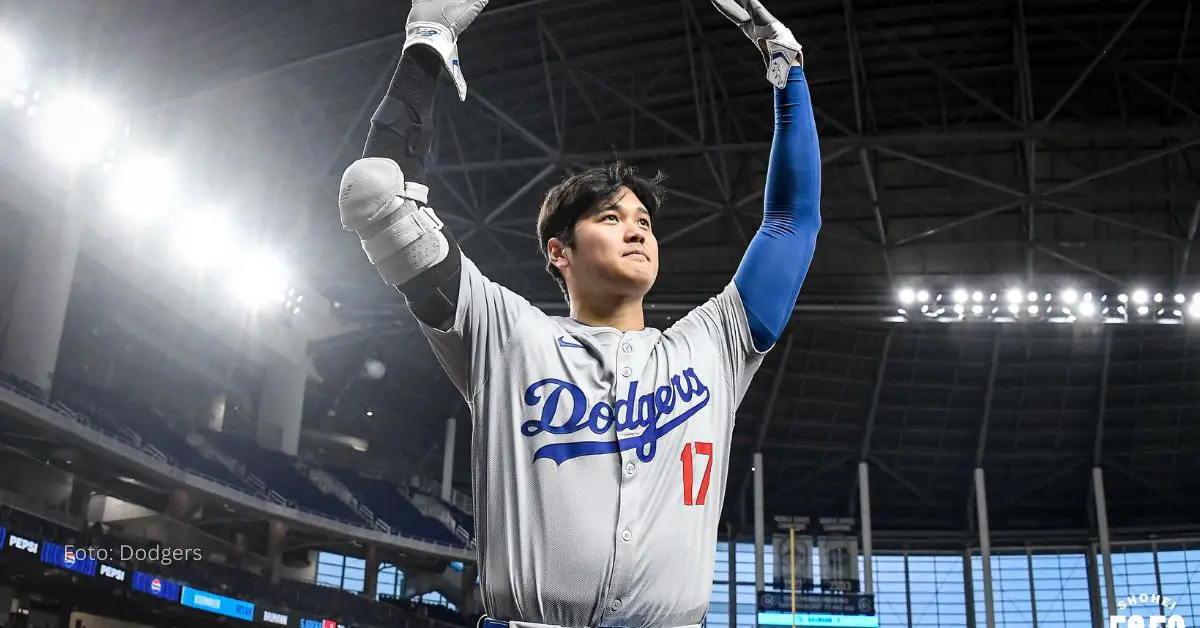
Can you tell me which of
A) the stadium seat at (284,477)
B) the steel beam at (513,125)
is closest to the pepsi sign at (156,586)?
the stadium seat at (284,477)

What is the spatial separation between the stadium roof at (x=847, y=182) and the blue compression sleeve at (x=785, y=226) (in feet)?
55.1

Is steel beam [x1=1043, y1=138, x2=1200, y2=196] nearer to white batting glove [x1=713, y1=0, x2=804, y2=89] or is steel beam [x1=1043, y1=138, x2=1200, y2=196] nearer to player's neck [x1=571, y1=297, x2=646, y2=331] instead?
white batting glove [x1=713, y1=0, x2=804, y2=89]

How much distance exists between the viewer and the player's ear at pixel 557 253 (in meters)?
2.18

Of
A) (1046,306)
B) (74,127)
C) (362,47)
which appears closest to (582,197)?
(362,47)

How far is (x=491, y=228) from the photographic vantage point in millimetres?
24406

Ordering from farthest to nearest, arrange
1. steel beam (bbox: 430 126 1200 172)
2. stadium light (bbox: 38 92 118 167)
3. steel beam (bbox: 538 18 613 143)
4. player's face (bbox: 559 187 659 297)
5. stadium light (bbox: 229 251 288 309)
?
stadium light (bbox: 229 251 288 309), stadium light (bbox: 38 92 118 167), steel beam (bbox: 538 18 613 143), steel beam (bbox: 430 126 1200 172), player's face (bbox: 559 187 659 297)

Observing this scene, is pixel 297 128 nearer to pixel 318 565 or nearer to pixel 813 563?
pixel 318 565

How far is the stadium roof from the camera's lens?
2089cm

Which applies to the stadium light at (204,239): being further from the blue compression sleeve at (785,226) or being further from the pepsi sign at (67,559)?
the blue compression sleeve at (785,226)

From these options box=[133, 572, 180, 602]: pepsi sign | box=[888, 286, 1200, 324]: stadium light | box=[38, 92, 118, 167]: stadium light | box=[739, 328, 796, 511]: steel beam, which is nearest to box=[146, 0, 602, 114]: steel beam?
box=[38, 92, 118, 167]: stadium light

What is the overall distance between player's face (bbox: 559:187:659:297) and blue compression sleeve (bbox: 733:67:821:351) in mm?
216

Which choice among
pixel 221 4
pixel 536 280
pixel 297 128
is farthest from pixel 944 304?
pixel 221 4

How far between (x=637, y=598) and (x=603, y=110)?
22.6 metres

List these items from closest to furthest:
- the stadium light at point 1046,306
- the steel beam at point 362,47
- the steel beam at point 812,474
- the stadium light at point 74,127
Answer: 1. the steel beam at point 362,47
2. the stadium light at point 74,127
3. the stadium light at point 1046,306
4. the steel beam at point 812,474
